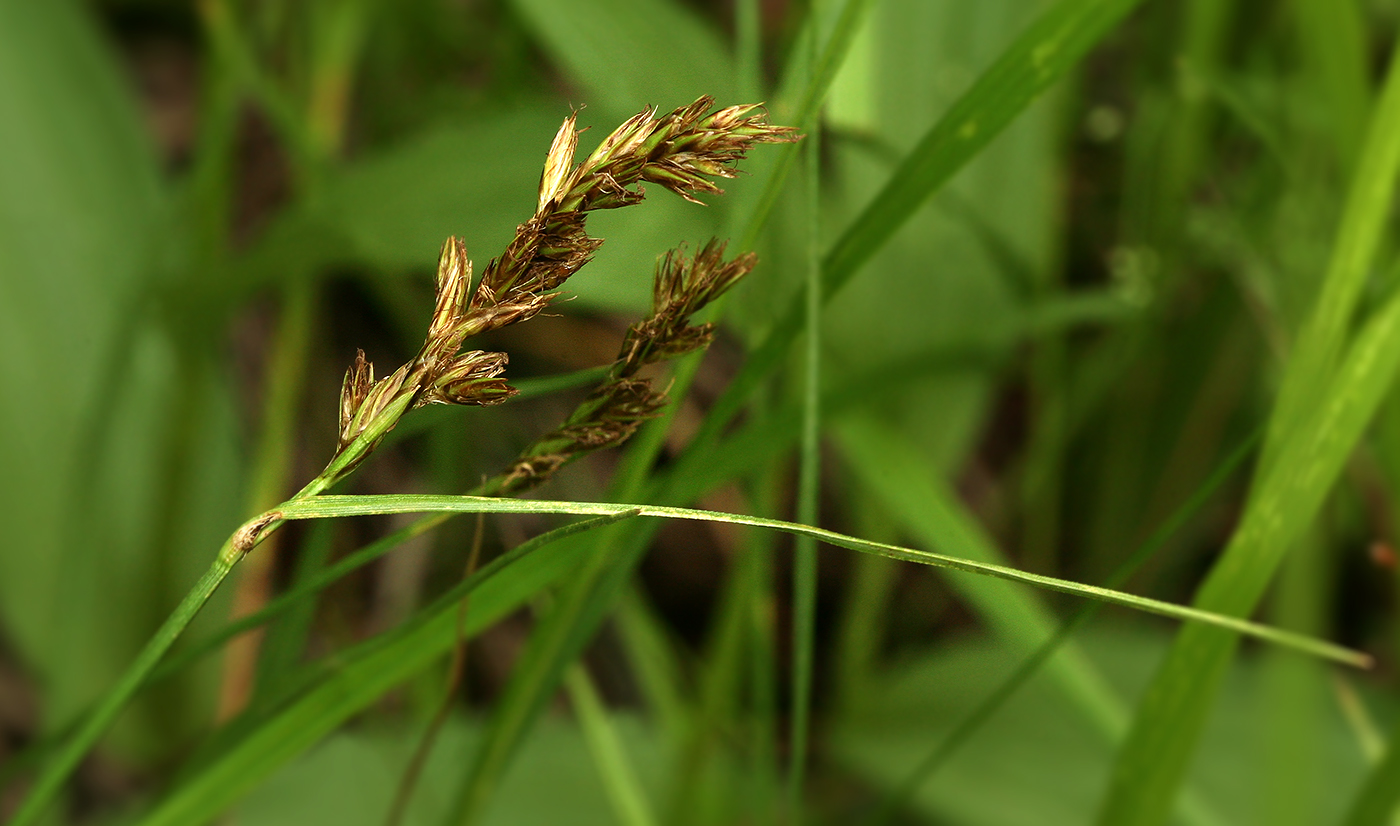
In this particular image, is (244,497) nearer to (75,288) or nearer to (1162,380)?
(75,288)

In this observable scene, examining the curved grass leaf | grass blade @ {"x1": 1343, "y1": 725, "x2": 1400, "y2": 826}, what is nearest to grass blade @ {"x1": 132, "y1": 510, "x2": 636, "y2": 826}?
the curved grass leaf

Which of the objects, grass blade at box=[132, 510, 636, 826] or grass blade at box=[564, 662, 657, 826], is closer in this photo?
grass blade at box=[132, 510, 636, 826]

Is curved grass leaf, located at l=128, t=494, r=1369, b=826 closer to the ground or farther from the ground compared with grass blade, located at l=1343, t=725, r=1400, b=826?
farther from the ground

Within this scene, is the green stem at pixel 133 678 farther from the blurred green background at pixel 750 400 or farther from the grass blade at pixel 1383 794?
the grass blade at pixel 1383 794

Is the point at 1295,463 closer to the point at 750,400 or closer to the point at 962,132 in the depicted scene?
the point at 962,132

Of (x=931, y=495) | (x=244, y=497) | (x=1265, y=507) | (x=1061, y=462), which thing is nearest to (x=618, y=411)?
(x=1265, y=507)

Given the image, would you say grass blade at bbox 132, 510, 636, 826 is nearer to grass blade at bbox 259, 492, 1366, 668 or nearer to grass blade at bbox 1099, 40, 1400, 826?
grass blade at bbox 259, 492, 1366, 668

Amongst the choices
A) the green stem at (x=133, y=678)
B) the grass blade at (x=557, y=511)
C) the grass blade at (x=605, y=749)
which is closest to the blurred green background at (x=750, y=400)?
the grass blade at (x=605, y=749)

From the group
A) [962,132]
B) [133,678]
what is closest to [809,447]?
[962,132]
